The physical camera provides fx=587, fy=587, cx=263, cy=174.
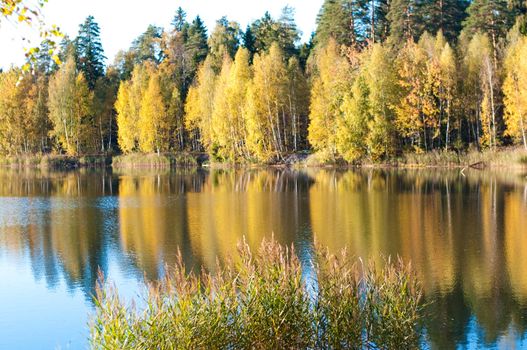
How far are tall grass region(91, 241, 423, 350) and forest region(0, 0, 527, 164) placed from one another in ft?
110

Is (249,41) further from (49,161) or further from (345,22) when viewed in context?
(49,161)

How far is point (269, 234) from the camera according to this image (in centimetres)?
2194

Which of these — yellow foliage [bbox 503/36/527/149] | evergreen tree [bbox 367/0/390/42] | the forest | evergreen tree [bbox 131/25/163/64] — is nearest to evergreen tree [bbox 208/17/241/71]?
the forest

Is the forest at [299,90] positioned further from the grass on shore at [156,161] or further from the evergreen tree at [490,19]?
the grass on shore at [156,161]

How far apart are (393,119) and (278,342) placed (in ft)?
163

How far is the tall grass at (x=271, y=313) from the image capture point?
8.12 meters

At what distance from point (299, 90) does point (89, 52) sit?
36.8 m

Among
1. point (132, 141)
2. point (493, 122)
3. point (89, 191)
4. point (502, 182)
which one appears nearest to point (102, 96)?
point (132, 141)

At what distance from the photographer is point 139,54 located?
3661 inches

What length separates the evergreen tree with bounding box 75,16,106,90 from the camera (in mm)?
85125

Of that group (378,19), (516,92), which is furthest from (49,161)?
(516,92)

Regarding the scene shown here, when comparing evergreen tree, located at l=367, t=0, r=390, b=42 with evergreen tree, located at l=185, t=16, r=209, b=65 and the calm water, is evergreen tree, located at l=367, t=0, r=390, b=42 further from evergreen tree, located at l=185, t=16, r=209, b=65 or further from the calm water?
the calm water

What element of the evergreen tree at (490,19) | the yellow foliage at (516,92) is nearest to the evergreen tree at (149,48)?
the evergreen tree at (490,19)

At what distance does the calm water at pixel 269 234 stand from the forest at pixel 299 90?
12.7 meters
